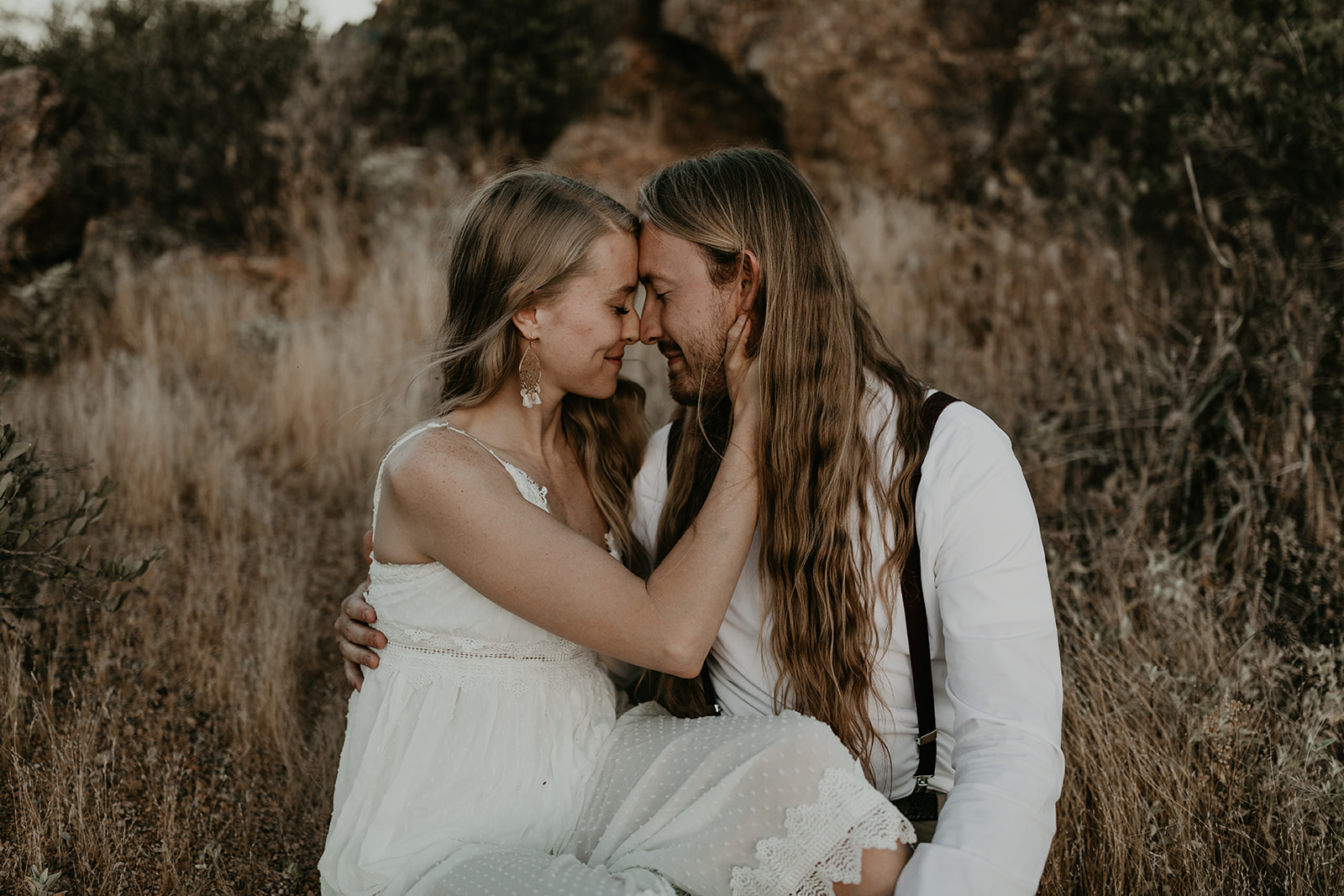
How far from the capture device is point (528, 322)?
244 cm

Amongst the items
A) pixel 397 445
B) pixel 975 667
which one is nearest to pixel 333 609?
pixel 397 445

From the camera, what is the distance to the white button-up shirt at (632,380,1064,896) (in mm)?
1771

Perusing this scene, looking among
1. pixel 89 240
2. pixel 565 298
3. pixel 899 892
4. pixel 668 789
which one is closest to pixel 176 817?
pixel 668 789

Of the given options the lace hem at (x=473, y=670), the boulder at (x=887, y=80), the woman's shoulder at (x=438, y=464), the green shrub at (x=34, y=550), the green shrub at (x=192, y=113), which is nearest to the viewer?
the woman's shoulder at (x=438, y=464)

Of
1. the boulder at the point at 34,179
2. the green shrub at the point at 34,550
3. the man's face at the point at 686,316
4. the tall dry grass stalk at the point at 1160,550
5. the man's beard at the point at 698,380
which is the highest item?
the boulder at the point at 34,179

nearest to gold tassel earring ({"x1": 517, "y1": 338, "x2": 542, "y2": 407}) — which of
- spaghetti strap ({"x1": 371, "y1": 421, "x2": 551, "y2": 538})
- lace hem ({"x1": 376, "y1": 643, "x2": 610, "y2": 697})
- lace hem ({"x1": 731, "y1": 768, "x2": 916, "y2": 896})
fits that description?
spaghetti strap ({"x1": 371, "y1": 421, "x2": 551, "y2": 538})

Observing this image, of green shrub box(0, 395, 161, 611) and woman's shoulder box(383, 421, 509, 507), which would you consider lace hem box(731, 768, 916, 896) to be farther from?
green shrub box(0, 395, 161, 611)

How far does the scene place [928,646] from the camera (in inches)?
84.4

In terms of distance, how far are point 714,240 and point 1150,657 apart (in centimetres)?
191

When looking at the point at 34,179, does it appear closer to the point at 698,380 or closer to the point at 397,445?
the point at 397,445

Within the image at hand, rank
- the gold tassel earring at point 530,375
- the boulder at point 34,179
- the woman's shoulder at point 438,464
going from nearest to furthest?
the woman's shoulder at point 438,464 → the gold tassel earring at point 530,375 → the boulder at point 34,179

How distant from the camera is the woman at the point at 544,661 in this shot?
186 centimetres

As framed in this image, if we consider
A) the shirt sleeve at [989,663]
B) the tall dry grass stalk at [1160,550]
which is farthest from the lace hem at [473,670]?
the tall dry grass stalk at [1160,550]

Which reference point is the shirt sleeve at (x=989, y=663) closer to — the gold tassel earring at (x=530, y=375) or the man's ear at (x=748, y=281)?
the man's ear at (x=748, y=281)
